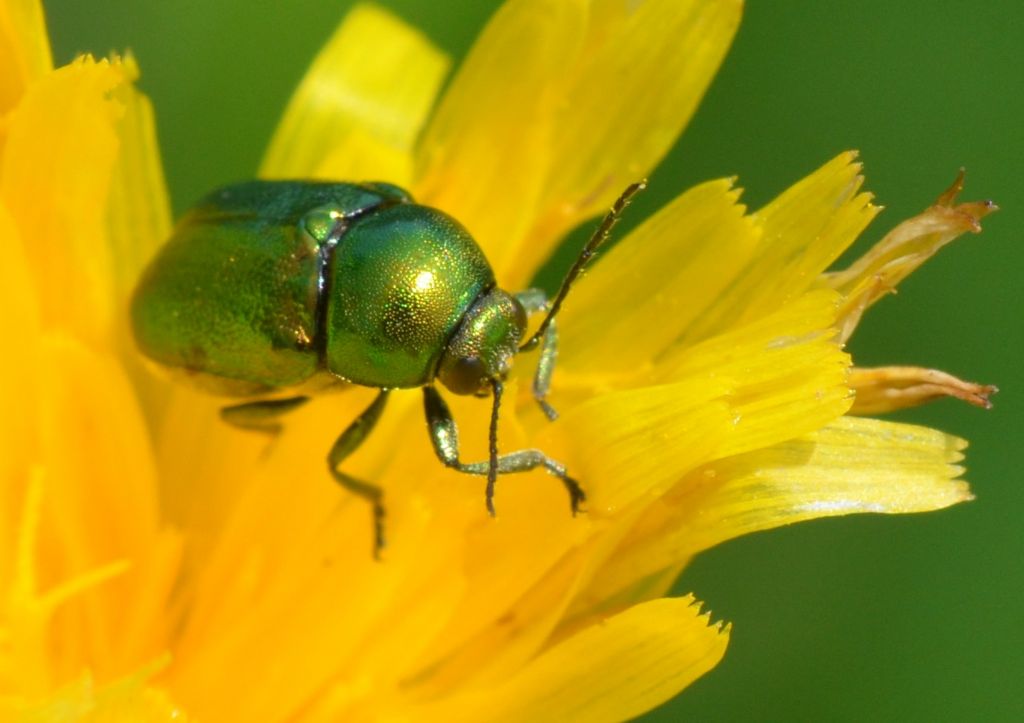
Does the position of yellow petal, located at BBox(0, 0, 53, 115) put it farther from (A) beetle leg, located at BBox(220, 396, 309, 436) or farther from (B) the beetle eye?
(B) the beetle eye

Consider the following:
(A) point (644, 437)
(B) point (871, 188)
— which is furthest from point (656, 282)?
(B) point (871, 188)

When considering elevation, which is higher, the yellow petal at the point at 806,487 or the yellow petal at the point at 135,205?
the yellow petal at the point at 806,487

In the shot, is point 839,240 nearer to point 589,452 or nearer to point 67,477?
point 589,452

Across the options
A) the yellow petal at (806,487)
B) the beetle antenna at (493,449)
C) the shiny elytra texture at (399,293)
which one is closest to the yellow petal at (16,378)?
the shiny elytra texture at (399,293)

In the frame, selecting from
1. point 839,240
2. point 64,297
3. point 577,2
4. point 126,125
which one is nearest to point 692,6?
point 577,2

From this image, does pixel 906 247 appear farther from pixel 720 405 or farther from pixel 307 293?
pixel 307 293

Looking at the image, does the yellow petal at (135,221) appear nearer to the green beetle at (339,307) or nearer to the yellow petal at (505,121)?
the green beetle at (339,307)

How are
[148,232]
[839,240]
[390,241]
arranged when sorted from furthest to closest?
[148,232] < [390,241] < [839,240]

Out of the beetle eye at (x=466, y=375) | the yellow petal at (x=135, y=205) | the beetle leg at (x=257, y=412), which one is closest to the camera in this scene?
the beetle eye at (x=466, y=375)

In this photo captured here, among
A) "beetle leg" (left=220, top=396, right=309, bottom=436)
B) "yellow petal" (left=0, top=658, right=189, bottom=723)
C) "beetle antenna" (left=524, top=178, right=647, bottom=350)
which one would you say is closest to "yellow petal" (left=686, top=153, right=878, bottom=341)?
"beetle antenna" (left=524, top=178, right=647, bottom=350)
